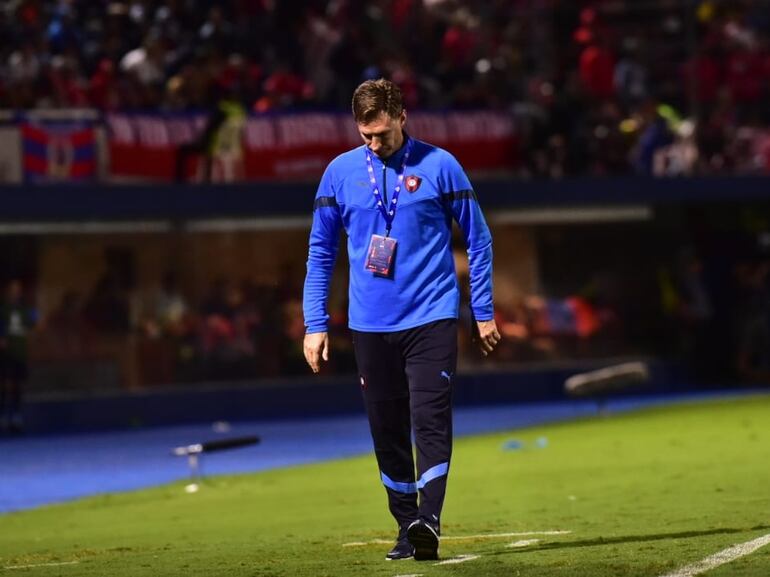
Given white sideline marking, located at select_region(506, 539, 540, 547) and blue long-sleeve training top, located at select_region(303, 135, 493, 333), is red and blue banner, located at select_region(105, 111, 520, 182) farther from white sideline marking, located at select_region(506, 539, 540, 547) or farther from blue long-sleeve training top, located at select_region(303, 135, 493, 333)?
blue long-sleeve training top, located at select_region(303, 135, 493, 333)

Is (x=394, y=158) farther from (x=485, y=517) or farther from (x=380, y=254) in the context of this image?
(x=485, y=517)

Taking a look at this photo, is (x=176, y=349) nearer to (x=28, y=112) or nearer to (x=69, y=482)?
(x=28, y=112)

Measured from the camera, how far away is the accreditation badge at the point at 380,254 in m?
7.33

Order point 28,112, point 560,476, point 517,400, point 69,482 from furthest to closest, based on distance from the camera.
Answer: point 517,400 < point 28,112 < point 69,482 < point 560,476

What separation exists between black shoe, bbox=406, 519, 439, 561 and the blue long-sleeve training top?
2.87 ft

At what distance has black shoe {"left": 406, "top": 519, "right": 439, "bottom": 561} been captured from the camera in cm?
714

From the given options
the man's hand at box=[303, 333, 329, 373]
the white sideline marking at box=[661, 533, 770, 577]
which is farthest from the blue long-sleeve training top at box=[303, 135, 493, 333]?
the white sideline marking at box=[661, 533, 770, 577]

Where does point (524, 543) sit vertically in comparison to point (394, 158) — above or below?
below

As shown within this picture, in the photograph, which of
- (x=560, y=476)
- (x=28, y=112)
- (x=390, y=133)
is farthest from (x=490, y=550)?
(x=28, y=112)

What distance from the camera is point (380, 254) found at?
289 inches

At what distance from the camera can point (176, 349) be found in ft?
80.4

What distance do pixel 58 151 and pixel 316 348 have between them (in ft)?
49.0

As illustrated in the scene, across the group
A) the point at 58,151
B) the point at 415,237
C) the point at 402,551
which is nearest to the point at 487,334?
the point at 415,237

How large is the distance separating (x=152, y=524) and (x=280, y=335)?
45.1ft
